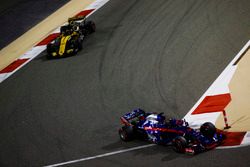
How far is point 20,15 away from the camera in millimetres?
21375

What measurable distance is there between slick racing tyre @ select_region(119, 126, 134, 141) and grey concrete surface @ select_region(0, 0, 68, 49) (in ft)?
29.4

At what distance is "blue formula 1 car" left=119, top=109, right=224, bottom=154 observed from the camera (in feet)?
34.5

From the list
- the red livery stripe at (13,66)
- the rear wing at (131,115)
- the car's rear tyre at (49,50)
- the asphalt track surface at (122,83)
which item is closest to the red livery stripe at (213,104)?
the asphalt track surface at (122,83)

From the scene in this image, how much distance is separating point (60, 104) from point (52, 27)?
6073mm

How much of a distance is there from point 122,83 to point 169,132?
12.3ft

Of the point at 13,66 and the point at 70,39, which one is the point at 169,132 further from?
the point at 13,66

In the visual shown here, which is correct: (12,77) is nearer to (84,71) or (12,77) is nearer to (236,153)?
(84,71)

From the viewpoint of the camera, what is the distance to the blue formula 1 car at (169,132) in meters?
10.5

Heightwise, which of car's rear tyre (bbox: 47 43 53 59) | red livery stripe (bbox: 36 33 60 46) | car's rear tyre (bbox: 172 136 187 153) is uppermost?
red livery stripe (bbox: 36 33 60 46)

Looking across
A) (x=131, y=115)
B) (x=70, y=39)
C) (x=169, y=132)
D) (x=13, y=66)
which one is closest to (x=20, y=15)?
(x=13, y=66)

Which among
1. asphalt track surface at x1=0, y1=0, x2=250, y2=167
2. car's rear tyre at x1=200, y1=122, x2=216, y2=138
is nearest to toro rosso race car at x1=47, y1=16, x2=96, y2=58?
asphalt track surface at x1=0, y1=0, x2=250, y2=167

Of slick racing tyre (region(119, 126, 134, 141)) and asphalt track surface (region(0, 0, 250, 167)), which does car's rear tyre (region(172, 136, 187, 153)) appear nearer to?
asphalt track surface (region(0, 0, 250, 167))

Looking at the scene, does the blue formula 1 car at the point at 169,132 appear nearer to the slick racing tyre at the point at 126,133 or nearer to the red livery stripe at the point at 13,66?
the slick racing tyre at the point at 126,133

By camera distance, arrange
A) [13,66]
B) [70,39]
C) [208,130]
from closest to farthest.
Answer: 1. [208,130]
2. [70,39]
3. [13,66]
